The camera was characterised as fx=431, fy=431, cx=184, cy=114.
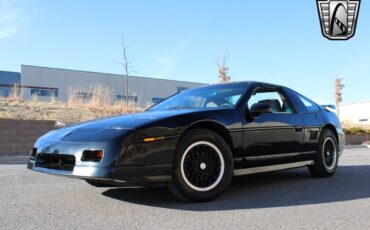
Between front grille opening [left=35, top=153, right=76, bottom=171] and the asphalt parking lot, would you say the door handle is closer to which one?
the asphalt parking lot

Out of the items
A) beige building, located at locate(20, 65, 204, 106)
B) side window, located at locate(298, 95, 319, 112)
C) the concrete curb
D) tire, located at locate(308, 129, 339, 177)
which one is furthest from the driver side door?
beige building, located at locate(20, 65, 204, 106)

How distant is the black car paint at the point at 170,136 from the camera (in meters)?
3.82

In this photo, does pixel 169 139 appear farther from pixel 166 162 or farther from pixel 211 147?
pixel 211 147

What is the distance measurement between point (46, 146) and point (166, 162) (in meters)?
1.24

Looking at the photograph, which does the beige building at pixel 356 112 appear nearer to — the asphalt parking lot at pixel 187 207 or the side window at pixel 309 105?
the side window at pixel 309 105

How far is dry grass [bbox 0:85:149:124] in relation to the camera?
53.9ft

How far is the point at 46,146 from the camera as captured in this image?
14.0 feet

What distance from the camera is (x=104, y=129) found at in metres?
4.04

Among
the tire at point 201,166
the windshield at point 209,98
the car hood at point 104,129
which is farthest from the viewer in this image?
the windshield at point 209,98

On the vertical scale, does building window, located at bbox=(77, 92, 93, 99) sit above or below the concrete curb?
above

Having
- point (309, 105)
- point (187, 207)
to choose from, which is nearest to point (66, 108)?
point (309, 105)

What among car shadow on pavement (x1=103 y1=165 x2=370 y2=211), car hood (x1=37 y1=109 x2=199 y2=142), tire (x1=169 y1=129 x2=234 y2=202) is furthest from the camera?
car shadow on pavement (x1=103 y1=165 x2=370 y2=211)

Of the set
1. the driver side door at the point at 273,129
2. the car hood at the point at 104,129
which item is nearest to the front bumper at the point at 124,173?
the car hood at the point at 104,129

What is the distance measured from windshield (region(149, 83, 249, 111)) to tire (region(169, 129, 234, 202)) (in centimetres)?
74
